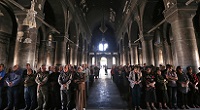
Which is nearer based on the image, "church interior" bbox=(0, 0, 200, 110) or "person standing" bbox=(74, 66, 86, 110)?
"person standing" bbox=(74, 66, 86, 110)

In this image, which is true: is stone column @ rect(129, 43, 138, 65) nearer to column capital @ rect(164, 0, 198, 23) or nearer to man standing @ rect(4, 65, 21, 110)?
column capital @ rect(164, 0, 198, 23)

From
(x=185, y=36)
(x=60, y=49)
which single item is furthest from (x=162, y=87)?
(x=60, y=49)

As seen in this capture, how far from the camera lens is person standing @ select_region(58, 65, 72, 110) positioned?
3.80 meters

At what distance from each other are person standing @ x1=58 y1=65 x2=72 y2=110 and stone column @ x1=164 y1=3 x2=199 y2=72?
4.88 m

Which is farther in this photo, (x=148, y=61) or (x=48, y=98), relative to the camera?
(x=148, y=61)

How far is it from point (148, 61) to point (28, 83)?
27.5ft

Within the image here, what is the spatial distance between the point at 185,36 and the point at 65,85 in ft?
18.0

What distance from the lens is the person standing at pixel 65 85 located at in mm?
3803

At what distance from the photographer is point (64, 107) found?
3.92 m

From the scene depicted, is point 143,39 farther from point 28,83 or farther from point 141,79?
point 28,83

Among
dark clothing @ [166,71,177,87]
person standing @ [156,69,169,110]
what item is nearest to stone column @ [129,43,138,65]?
dark clothing @ [166,71,177,87]

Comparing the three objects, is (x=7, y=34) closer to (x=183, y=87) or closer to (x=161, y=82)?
(x=161, y=82)

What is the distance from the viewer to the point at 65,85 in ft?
12.4

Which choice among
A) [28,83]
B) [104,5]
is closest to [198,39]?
[28,83]
